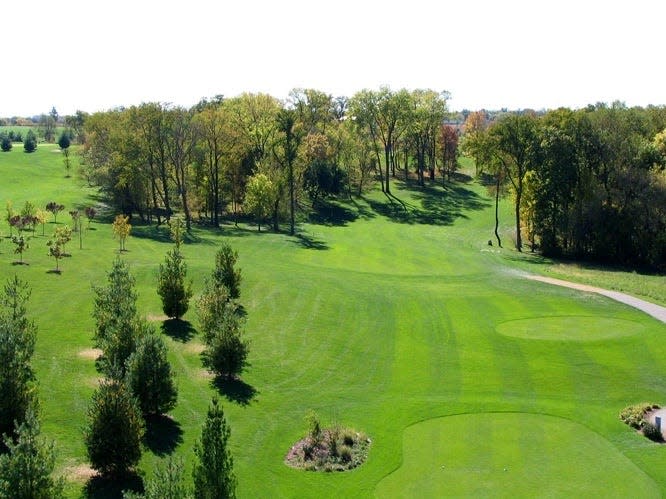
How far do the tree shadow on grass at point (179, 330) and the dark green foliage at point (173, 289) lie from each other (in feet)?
1.76

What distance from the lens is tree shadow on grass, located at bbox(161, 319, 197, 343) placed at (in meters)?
39.0

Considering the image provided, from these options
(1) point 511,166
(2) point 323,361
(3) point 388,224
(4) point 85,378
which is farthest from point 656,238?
(4) point 85,378

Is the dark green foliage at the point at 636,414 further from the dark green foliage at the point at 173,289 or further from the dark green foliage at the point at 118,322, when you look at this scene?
the dark green foliage at the point at 173,289

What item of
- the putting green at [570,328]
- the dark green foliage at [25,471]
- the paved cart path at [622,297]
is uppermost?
the dark green foliage at [25,471]

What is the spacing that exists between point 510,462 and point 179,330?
21.9 metres

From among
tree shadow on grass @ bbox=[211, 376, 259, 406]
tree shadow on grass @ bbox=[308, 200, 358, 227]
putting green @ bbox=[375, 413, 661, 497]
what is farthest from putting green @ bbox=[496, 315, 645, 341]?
tree shadow on grass @ bbox=[308, 200, 358, 227]

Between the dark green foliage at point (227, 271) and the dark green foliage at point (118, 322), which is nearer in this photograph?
the dark green foliage at point (118, 322)

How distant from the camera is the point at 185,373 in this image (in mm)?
34375

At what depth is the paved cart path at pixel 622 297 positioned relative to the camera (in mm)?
47531

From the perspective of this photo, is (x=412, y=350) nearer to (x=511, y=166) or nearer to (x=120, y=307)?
(x=120, y=307)

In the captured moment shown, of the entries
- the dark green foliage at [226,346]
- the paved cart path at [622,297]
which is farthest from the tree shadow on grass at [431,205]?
the dark green foliage at [226,346]

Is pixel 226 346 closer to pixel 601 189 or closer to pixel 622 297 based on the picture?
pixel 622 297

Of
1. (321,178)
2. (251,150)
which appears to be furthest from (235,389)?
(321,178)

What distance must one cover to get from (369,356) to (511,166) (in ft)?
162
